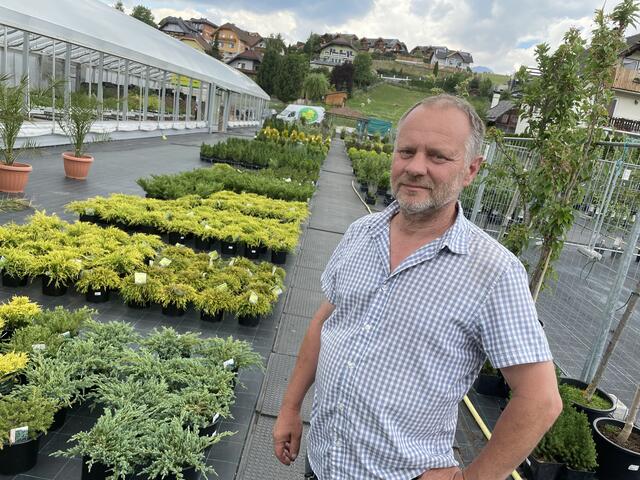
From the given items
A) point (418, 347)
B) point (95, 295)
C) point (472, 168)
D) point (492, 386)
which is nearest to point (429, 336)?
point (418, 347)

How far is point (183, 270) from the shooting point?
520 cm

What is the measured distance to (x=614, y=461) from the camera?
11.2 ft

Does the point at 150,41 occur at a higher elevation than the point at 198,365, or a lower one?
higher

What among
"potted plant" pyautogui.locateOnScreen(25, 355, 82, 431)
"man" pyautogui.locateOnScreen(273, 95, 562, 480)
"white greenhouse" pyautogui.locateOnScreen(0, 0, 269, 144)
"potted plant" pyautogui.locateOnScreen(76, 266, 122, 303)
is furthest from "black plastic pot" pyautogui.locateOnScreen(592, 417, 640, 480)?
"white greenhouse" pyautogui.locateOnScreen(0, 0, 269, 144)

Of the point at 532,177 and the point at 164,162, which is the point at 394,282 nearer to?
the point at 532,177

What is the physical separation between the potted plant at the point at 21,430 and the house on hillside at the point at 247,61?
81.0 metres

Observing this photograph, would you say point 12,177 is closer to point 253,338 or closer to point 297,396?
point 253,338

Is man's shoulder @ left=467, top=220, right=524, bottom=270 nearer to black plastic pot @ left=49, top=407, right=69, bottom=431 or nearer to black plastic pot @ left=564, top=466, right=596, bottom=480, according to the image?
black plastic pot @ left=564, top=466, right=596, bottom=480

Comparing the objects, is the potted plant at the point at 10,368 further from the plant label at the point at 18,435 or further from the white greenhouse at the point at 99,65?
the white greenhouse at the point at 99,65

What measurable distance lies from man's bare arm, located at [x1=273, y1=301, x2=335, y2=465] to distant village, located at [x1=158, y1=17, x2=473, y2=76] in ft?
244

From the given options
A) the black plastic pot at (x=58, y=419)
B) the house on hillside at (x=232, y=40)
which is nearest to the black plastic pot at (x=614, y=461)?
the black plastic pot at (x=58, y=419)

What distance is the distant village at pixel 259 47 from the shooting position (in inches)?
3211

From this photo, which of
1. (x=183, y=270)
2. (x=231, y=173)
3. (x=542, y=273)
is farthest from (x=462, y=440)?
(x=231, y=173)

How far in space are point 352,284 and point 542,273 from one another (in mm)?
3057
